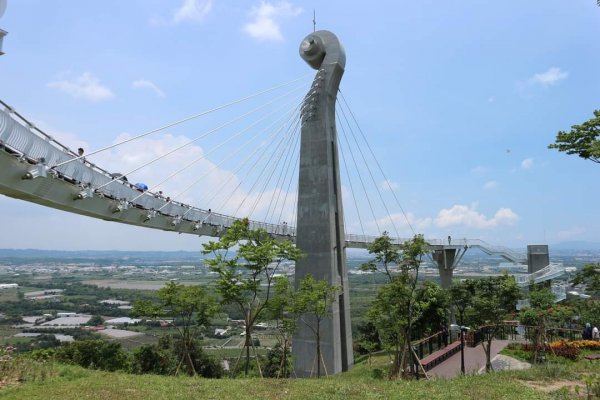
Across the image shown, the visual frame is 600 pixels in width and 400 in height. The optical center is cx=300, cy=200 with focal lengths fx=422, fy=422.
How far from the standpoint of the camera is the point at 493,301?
564 inches

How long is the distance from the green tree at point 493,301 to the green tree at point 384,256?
333cm

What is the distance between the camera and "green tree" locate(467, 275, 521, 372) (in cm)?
1434

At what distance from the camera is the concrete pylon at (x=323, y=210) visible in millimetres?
17250

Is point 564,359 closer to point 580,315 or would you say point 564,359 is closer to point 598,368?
point 598,368

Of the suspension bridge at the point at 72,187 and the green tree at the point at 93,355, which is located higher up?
the suspension bridge at the point at 72,187

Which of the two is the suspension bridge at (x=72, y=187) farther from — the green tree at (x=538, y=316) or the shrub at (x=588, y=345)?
the shrub at (x=588, y=345)

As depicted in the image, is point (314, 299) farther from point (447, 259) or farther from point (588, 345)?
point (447, 259)

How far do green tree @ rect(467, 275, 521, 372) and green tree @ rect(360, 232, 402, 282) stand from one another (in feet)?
10.9

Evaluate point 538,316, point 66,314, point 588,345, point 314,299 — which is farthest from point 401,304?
point 66,314

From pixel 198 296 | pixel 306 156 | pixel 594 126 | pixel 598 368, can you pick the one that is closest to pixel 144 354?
pixel 198 296

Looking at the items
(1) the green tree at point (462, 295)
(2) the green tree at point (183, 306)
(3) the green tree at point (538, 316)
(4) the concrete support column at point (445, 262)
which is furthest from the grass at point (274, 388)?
(4) the concrete support column at point (445, 262)

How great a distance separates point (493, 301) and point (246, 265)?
8.47 meters

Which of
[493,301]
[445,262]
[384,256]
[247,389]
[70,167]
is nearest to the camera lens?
[247,389]

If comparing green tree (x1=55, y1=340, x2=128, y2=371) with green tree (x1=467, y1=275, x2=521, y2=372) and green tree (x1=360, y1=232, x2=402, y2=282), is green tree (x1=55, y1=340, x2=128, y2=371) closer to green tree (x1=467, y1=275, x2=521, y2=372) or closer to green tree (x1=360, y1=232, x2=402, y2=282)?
green tree (x1=360, y1=232, x2=402, y2=282)
